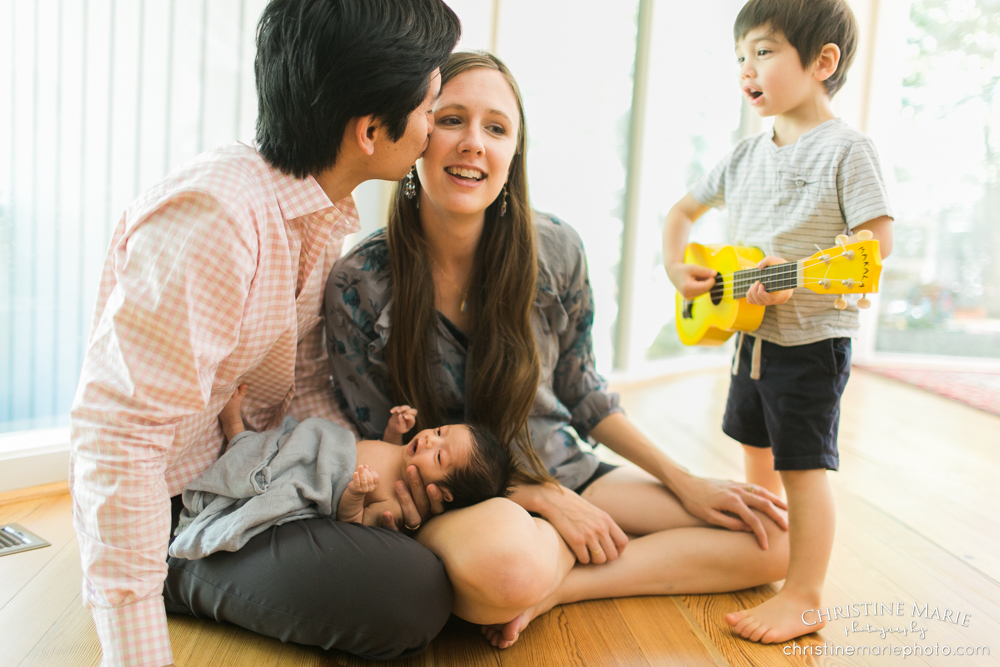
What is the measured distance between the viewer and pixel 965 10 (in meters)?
3.91

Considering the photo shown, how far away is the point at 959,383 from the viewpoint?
367 centimetres

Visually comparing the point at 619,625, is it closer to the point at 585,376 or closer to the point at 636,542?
the point at 636,542

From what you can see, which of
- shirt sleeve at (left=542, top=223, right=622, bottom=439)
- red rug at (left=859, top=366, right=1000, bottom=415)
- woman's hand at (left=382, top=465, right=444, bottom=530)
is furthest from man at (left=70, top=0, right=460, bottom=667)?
red rug at (left=859, top=366, right=1000, bottom=415)

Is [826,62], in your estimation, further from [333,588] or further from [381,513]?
[333,588]

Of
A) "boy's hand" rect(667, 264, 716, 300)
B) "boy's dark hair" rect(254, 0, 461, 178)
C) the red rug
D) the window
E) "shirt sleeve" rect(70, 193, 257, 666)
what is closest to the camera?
"shirt sleeve" rect(70, 193, 257, 666)

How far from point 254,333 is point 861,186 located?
1.13 metres

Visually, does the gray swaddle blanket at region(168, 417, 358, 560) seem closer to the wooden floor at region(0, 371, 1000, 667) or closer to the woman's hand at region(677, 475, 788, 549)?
the wooden floor at region(0, 371, 1000, 667)

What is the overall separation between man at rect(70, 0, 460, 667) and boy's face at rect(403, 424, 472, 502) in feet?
0.51

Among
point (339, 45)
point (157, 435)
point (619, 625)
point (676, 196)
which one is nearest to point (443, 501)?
point (619, 625)

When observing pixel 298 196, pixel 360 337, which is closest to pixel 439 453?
pixel 360 337

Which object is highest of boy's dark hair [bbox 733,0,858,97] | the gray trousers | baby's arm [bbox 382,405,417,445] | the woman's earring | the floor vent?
boy's dark hair [bbox 733,0,858,97]

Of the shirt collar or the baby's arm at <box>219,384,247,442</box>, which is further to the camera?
the baby's arm at <box>219,384,247,442</box>

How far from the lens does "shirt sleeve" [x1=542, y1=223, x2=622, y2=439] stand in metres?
1.62

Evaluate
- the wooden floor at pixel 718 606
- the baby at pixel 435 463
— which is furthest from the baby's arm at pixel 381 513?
the wooden floor at pixel 718 606
